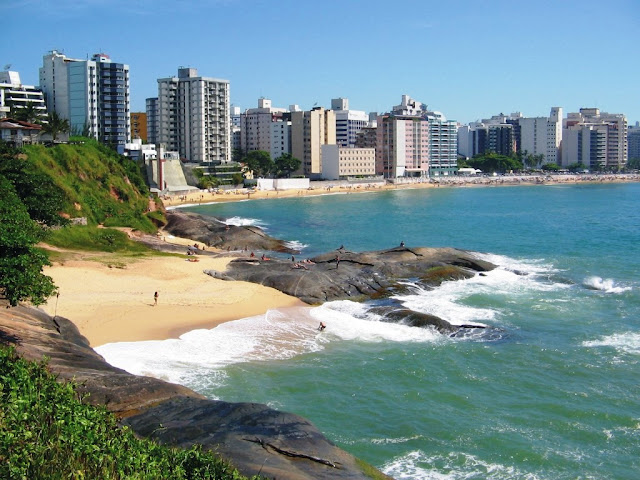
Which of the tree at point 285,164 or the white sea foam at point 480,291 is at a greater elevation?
the tree at point 285,164

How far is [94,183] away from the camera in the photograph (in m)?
64.7

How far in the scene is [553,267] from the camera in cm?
5506

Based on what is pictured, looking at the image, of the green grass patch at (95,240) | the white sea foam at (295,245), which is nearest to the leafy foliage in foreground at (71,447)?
the green grass patch at (95,240)

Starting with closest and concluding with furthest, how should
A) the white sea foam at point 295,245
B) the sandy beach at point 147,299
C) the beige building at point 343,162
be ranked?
the sandy beach at point 147,299 → the white sea foam at point 295,245 → the beige building at point 343,162

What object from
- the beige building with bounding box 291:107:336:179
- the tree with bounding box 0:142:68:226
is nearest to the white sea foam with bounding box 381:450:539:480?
the tree with bounding box 0:142:68:226

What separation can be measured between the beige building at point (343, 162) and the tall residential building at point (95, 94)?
59.0 metres

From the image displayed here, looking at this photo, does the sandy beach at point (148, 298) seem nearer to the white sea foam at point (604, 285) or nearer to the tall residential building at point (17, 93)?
the white sea foam at point (604, 285)

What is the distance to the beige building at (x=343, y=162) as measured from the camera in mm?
171750

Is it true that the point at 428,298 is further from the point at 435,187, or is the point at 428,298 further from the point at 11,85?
the point at 435,187

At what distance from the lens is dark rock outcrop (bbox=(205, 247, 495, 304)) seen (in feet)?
138

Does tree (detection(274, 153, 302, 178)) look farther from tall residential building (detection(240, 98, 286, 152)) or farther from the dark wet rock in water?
the dark wet rock in water

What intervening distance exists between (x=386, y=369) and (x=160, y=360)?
29.6ft

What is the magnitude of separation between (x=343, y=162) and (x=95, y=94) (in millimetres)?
67094

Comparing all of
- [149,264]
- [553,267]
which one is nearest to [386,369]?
[149,264]
